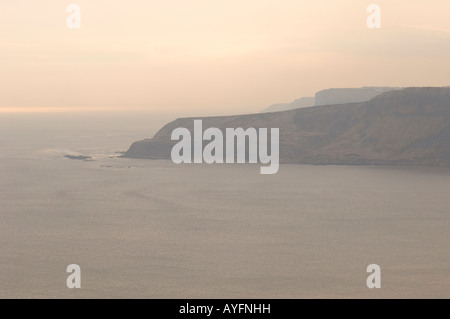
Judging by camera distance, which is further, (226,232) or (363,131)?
(363,131)

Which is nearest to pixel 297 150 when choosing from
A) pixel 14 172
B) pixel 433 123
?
pixel 433 123

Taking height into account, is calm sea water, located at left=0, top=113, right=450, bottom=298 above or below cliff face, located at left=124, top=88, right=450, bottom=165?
below

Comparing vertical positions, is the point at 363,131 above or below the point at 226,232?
above

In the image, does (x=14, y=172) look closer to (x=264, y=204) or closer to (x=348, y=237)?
(x=264, y=204)

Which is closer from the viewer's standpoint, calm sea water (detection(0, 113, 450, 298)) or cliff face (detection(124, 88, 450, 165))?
calm sea water (detection(0, 113, 450, 298))
